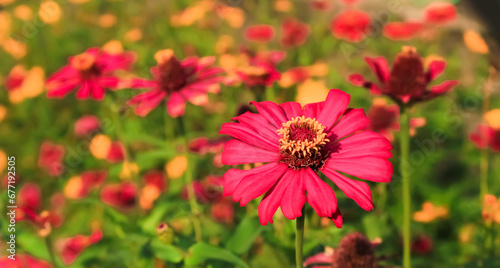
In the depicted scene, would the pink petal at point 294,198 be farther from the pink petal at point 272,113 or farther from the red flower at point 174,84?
the red flower at point 174,84

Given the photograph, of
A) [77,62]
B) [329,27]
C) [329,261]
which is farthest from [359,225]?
[329,27]

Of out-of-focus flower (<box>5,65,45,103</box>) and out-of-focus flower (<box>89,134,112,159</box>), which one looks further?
out-of-focus flower (<box>5,65,45,103</box>)

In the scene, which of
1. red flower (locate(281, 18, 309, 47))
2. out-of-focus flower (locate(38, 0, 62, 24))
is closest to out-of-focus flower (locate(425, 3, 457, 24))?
red flower (locate(281, 18, 309, 47))

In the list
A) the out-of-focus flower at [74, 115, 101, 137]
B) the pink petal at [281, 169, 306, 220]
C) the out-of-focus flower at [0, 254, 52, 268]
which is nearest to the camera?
the pink petal at [281, 169, 306, 220]

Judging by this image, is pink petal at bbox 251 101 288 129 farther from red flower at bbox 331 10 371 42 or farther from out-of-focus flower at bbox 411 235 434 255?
red flower at bbox 331 10 371 42

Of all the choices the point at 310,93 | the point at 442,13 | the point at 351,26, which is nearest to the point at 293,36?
the point at 351,26

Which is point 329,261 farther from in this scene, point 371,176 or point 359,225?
point 359,225

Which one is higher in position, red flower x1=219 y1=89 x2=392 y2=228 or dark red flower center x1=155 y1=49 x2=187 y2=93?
dark red flower center x1=155 y1=49 x2=187 y2=93

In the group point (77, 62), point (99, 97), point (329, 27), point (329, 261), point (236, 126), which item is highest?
point (329, 27)
